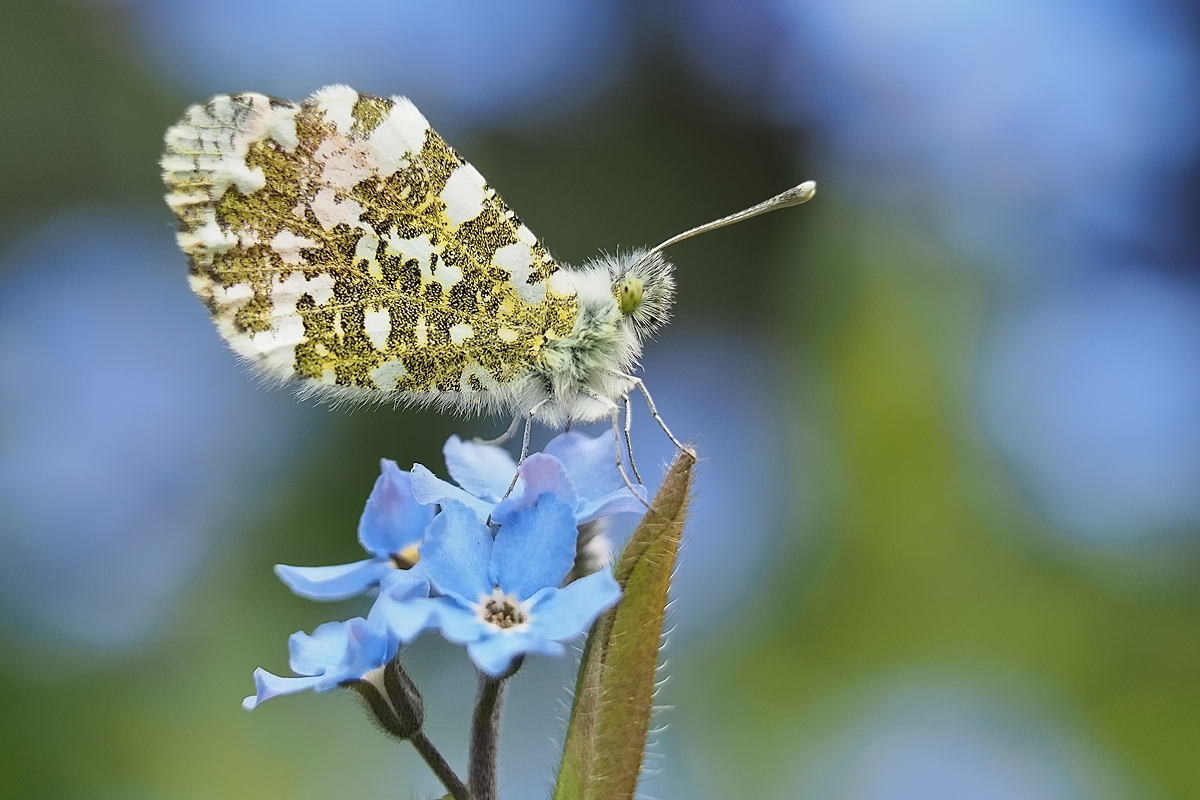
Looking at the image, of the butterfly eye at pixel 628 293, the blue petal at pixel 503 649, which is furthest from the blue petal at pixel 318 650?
the butterfly eye at pixel 628 293

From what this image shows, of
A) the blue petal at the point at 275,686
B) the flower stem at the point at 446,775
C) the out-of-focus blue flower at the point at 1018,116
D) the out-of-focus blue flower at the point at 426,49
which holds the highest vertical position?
the out-of-focus blue flower at the point at 426,49

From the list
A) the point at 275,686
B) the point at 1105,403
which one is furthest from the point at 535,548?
the point at 1105,403

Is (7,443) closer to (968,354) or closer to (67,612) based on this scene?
(67,612)

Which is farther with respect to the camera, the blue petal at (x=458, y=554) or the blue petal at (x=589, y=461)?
the blue petal at (x=589, y=461)

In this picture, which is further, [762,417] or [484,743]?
[762,417]

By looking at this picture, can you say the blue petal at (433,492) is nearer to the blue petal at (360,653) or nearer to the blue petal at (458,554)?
the blue petal at (458,554)

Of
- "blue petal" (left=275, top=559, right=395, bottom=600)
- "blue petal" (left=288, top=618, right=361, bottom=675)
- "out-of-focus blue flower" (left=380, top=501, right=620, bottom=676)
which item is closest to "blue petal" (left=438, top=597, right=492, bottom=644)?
"out-of-focus blue flower" (left=380, top=501, right=620, bottom=676)

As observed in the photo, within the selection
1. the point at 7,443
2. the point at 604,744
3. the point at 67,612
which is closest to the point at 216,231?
the point at 604,744

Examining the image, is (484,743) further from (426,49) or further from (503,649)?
(426,49)
